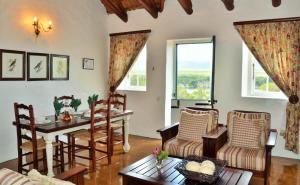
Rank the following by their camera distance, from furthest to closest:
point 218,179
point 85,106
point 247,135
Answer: point 85,106, point 247,135, point 218,179

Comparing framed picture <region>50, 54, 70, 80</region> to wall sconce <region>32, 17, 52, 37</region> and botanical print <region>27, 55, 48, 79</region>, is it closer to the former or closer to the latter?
botanical print <region>27, 55, 48, 79</region>

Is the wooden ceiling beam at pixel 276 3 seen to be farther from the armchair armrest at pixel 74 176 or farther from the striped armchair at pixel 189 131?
the armchair armrest at pixel 74 176

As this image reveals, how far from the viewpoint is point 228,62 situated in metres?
4.89

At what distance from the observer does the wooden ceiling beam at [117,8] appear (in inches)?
224

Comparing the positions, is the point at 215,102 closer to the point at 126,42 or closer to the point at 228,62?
the point at 228,62

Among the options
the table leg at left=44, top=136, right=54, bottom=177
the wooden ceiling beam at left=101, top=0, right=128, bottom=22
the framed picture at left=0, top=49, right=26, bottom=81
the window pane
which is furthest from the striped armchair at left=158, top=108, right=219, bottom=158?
the wooden ceiling beam at left=101, top=0, right=128, bottom=22

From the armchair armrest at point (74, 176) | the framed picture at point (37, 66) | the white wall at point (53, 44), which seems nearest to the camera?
the armchair armrest at point (74, 176)

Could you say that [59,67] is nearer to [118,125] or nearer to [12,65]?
[12,65]

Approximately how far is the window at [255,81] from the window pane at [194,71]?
0.65 metres

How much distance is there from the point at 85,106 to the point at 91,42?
1.37m

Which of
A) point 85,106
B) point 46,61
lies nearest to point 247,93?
point 85,106

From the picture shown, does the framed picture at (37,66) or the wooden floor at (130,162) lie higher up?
the framed picture at (37,66)

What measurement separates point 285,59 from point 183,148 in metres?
2.25

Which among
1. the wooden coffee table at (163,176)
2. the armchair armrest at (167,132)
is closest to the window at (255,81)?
the armchair armrest at (167,132)
